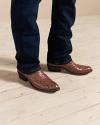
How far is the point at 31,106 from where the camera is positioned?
1289 mm

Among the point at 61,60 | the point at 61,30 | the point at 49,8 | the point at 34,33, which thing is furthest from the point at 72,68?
the point at 49,8

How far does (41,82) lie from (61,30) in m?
0.27

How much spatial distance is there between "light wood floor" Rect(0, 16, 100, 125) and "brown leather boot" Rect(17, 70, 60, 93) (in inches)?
0.9

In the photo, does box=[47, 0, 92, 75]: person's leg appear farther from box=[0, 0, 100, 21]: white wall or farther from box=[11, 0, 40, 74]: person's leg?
box=[0, 0, 100, 21]: white wall

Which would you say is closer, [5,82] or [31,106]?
[31,106]

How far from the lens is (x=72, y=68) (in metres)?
1.57

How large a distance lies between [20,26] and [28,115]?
0.37 metres

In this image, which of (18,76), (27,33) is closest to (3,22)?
(18,76)

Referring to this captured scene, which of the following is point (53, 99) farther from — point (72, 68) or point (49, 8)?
point (49, 8)

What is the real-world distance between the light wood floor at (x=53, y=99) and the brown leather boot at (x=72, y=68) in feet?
0.08

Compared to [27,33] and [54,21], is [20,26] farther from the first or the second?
[54,21]

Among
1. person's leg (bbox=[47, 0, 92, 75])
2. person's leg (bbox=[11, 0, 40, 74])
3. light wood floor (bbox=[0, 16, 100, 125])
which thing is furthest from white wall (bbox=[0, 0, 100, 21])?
person's leg (bbox=[11, 0, 40, 74])

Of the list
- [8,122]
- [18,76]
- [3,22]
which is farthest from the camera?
[3,22]

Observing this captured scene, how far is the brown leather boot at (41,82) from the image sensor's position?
1393 millimetres
